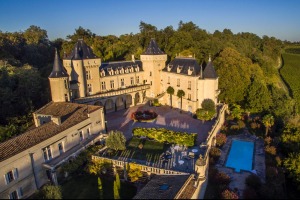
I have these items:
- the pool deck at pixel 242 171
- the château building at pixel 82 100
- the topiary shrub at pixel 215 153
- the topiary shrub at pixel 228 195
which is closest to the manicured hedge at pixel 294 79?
the pool deck at pixel 242 171

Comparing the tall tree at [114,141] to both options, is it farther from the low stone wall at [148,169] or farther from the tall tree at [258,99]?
the tall tree at [258,99]

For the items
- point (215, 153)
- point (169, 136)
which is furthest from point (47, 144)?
point (215, 153)

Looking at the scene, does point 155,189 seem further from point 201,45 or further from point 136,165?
point 201,45

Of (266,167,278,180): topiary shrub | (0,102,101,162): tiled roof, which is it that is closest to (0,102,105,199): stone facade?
(0,102,101,162): tiled roof

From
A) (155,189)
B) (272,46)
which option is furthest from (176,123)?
(272,46)

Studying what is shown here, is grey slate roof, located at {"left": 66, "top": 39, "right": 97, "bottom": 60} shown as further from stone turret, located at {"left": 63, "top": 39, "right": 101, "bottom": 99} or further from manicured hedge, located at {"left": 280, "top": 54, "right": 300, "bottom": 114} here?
manicured hedge, located at {"left": 280, "top": 54, "right": 300, "bottom": 114}
